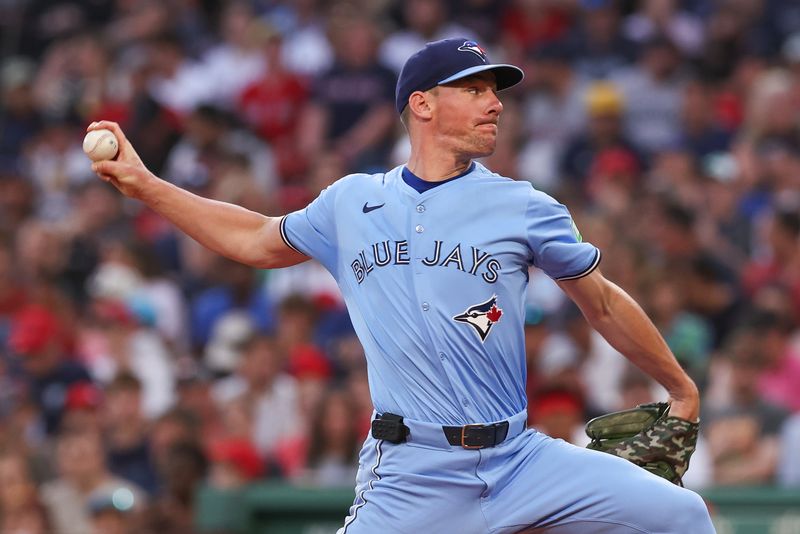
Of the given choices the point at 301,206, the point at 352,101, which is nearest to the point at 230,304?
the point at 301,206

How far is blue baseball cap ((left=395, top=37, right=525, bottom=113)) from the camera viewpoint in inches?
194

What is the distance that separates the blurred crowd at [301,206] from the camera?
926cm

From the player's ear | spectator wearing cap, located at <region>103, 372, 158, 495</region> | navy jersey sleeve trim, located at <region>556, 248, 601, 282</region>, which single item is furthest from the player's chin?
spectator wearing cap, located at <region>103, 372, 158, 495</region>

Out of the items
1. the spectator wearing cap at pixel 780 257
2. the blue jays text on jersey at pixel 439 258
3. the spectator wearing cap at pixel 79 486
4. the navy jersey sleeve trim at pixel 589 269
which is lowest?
the spectator wearing cap at pixel 79 486

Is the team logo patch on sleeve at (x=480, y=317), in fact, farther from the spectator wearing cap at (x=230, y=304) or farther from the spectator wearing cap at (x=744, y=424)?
the spectator wearing cap at (x=230, y=304)

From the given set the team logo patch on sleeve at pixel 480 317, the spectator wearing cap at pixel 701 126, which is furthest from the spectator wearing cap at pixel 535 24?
the team logo patch on sleeve at pixel 480 317

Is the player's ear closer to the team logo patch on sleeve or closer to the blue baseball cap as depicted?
the blue baseball cap

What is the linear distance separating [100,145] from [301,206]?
6704 mm

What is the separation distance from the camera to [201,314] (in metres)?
11.3

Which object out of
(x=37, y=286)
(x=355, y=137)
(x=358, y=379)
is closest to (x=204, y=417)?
(x=358, y=379)

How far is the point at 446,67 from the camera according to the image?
4.94 meters

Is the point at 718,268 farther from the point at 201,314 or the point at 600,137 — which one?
the point at 201,314

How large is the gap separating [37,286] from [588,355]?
454 cm

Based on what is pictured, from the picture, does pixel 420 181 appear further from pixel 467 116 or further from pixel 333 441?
pixel 333 441
